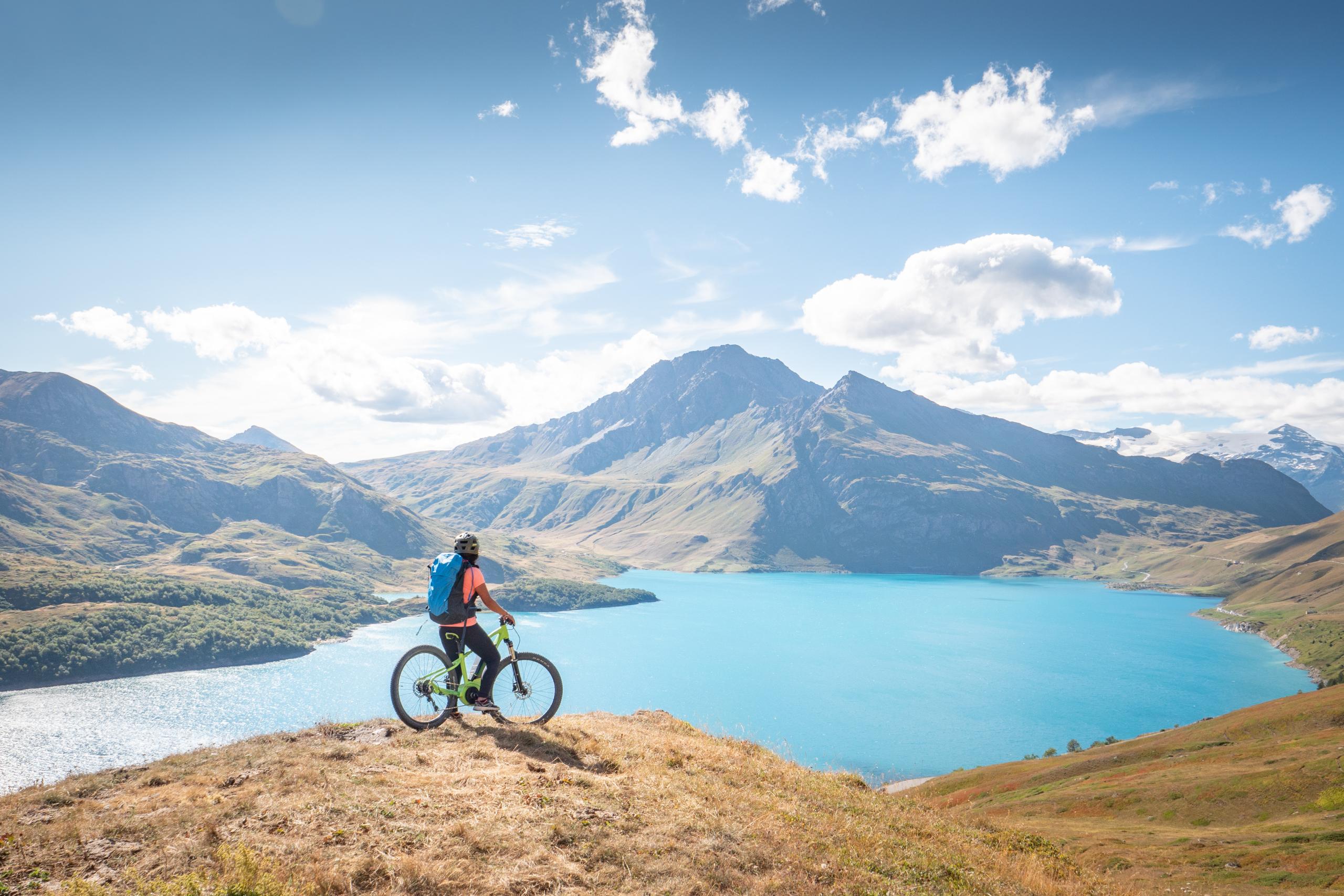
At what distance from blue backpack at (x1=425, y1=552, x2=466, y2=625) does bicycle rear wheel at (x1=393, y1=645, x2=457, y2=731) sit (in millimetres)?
1248

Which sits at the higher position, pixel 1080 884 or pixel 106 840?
pixel 106 840

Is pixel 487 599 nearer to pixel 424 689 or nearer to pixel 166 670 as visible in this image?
pixel 424 689

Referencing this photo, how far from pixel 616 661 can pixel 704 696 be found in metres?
44.2

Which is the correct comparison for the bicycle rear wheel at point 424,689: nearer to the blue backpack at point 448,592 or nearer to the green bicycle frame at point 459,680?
the green bicycle frame at point 459,680

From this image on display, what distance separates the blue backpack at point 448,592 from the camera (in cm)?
1555

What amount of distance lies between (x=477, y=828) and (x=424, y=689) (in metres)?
6.81

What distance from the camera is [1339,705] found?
2808 inches

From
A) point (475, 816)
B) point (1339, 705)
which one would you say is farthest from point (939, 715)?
point (475, 816)

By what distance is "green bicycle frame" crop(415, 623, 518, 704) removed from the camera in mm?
16188

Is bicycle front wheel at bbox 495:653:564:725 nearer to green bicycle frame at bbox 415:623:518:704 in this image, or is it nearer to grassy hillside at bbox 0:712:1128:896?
green bicycle frame at bbox 415:623:518:704

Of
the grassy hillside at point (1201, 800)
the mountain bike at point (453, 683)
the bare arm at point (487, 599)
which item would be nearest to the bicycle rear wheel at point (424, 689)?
the mountain bike at point (453, 683)

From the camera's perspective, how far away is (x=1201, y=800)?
50.4 metres

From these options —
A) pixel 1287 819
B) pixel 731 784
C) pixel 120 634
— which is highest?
pixel 731 784

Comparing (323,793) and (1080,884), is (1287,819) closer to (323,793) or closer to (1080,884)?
(1080,884)
